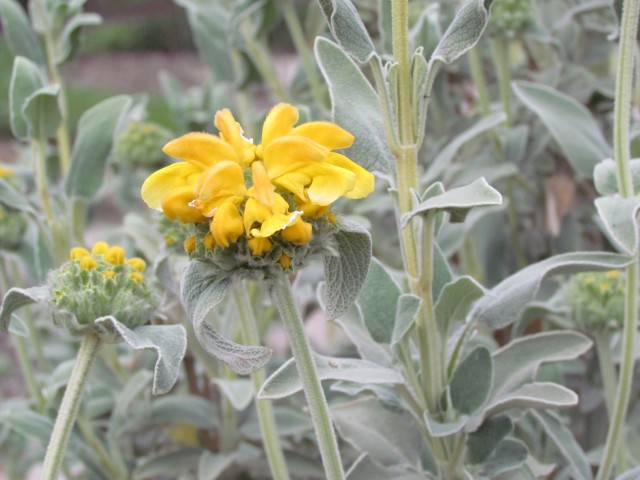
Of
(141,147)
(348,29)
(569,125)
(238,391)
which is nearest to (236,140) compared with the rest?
(348,29)

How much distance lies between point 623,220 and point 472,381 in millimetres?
166

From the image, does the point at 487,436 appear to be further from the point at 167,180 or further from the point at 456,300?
the point at 167,180

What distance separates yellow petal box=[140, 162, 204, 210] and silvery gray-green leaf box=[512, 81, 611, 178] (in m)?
0.49

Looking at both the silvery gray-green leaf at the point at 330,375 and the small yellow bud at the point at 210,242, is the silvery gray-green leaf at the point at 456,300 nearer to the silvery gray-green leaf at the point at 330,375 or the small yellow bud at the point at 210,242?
the silvery gray-green leaf at the point at 330,375

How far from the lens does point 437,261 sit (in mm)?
720

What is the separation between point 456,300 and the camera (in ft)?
2.16

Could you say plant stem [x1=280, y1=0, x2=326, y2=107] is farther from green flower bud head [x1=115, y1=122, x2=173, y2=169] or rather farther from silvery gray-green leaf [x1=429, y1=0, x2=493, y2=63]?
silvery gray-green leaf [x1=429, y1=0, x2=493, y2=63]

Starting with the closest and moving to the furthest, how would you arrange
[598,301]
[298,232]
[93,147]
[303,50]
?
[298,232], [598,301], [93,147], [303,50]

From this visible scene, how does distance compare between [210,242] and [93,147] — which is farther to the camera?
[93,147]

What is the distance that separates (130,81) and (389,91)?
227 inches

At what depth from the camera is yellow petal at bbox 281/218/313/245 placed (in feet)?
1.52

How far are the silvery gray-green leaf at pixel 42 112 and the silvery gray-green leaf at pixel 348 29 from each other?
1.18 ft

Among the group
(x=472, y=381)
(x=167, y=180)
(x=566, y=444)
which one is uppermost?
(x=167, y=180)

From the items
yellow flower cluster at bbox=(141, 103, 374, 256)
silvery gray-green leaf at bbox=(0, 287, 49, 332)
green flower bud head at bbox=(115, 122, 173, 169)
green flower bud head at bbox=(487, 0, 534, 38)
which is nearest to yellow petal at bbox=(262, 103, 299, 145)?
yellow flower cluster at bbox=(141, 103, 374, 256)
